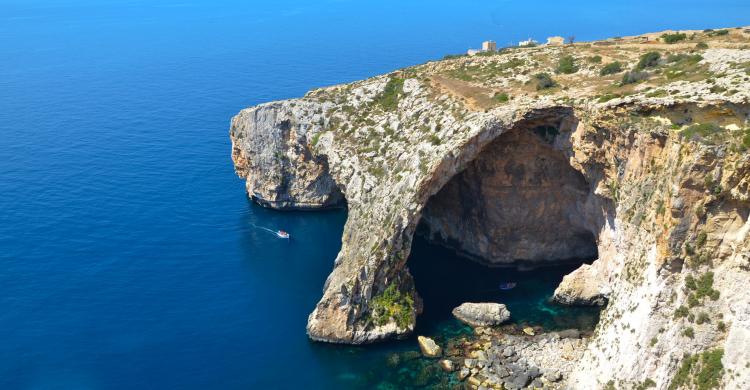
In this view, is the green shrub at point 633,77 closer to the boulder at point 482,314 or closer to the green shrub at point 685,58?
the green shrub at point 685,58

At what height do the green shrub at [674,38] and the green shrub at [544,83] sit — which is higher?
the green shrub at [674,38]

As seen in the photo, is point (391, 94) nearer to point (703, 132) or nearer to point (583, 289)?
point (583, 289)

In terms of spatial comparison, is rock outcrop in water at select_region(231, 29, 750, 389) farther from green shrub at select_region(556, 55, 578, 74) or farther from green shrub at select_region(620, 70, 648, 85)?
green shrub at select_region(556, 55, 578, 74)

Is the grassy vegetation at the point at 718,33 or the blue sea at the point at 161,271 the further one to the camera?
the grassy vegetation at the point at 718,33

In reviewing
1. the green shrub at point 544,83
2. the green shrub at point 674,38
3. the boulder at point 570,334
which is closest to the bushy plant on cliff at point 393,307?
the boulder at point 570,334

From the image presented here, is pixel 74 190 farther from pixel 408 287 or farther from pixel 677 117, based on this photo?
pixel 677 117

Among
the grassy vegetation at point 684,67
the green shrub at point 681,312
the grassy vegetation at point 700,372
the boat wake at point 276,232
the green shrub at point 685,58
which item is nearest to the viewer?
the grassy vegetation at point 700,372
